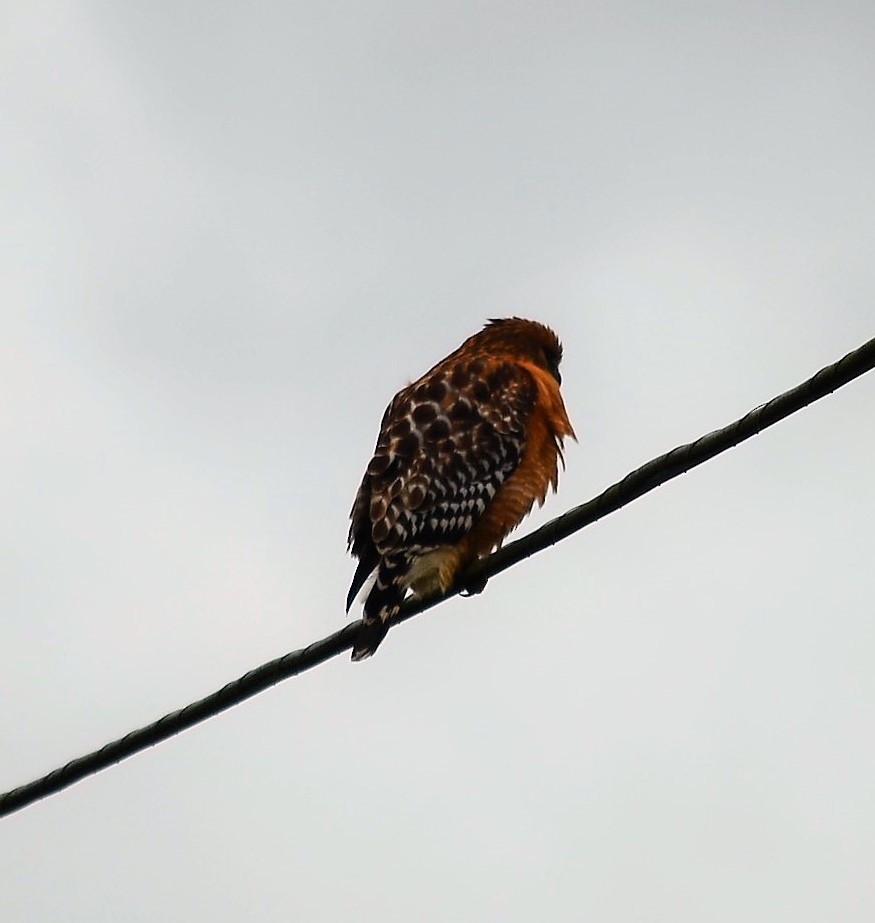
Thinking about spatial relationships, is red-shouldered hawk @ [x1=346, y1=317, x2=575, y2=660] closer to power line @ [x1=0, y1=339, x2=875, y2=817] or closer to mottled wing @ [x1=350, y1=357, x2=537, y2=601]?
mottled wing @ [x1=350, y1=357, x2=537, y2=601]

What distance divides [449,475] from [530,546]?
2.37 meters

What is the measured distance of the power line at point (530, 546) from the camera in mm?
4827

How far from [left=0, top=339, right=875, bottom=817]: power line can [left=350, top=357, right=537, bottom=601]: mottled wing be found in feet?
7.02

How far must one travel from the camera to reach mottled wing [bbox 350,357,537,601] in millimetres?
7957

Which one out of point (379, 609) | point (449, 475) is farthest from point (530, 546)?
point (449, 475)

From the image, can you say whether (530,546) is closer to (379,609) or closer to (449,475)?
(379,609)

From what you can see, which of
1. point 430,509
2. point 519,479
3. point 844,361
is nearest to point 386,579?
point 430,509

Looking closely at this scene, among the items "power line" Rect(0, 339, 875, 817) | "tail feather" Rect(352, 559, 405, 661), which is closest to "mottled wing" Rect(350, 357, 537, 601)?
"tail feather" Rect(352, 559, 405, 661)

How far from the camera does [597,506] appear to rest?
5312 mm

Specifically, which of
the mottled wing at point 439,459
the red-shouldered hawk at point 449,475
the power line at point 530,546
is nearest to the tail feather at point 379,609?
the red-shouldered hawk at point 449,475

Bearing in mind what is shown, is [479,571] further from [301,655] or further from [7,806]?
[7,806]

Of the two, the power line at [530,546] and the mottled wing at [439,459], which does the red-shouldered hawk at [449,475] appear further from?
the power line at [530,546]

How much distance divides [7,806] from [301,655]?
1.15 metres

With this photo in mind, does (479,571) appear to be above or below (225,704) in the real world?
above
